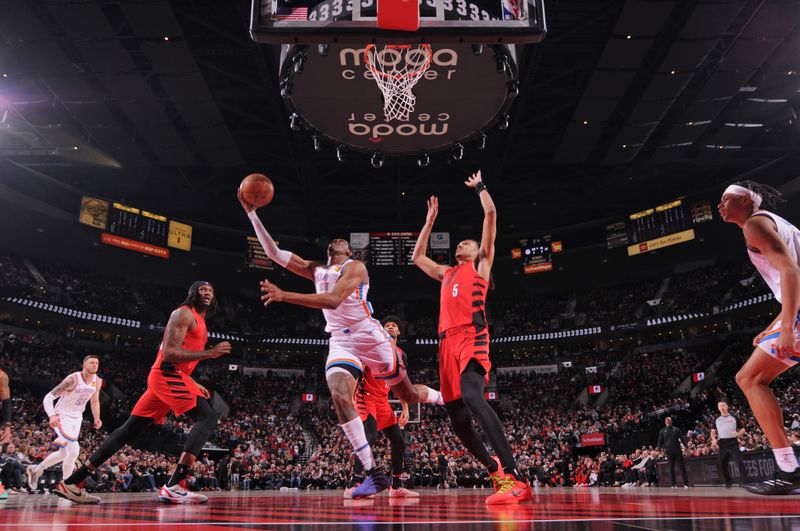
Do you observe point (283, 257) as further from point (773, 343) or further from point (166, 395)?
point (773, 343)

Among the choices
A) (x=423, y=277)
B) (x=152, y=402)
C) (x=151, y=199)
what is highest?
(x=151, y=199)

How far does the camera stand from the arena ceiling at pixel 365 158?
12.9m

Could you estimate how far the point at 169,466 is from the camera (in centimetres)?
1588

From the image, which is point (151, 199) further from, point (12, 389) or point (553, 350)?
point (553, 350)

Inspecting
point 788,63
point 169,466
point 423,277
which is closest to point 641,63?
point 788,63

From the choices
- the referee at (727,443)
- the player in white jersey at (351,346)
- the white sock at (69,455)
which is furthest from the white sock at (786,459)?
the white sock at (69,455)

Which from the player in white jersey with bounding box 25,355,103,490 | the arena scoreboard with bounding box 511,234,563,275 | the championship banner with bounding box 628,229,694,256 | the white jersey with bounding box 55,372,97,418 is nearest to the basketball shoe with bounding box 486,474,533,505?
the player in white jersey with bounding box 25,355,103,490

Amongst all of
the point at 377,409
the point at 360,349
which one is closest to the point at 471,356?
the point at 360,349

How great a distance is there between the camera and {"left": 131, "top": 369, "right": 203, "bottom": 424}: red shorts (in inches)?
185

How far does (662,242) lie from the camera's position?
23.1 metres

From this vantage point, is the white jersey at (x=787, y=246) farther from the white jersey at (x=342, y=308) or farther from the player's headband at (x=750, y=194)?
the white jersey at (x=342, y=308)

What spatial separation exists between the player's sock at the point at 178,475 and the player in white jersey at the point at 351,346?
4.46 ft

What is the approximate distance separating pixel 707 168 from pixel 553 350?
40.9 feet

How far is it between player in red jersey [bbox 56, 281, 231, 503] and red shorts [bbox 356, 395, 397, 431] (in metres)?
1.45
